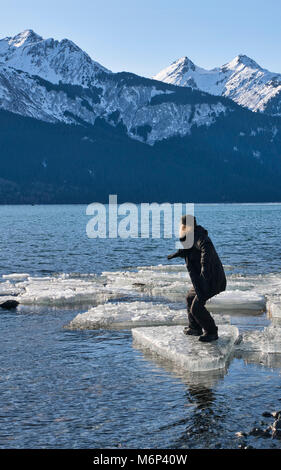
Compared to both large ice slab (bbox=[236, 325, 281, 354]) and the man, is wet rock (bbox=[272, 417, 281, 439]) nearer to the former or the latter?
the man

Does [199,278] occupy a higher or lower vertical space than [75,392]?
higher

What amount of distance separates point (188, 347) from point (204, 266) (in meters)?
2.22

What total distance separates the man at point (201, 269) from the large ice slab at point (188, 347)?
0.46 metres

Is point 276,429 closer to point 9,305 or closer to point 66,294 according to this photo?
point 9,305

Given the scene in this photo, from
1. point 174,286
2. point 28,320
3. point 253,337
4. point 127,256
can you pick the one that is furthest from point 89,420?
point 127,256

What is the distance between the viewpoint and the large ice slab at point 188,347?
1491 cm

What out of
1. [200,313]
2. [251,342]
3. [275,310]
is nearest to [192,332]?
[200,313]

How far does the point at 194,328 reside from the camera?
54.9ft

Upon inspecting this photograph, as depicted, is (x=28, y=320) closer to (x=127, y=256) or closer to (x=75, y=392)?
(x=75, y=392)

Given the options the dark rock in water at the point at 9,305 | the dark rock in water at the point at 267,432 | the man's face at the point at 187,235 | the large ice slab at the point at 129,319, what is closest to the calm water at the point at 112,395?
the dark rock in water at the point at 267,432

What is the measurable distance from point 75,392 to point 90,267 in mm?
32126

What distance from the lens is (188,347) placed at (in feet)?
51.5

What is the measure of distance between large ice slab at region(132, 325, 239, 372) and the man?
462 mm

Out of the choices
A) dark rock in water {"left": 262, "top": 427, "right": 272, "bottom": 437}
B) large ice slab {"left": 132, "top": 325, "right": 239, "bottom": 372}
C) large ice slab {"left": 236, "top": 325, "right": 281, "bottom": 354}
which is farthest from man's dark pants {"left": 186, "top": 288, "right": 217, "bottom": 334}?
dark rock in water {"left": 262, "top": 427, "right": 272, "bottom": 437}
